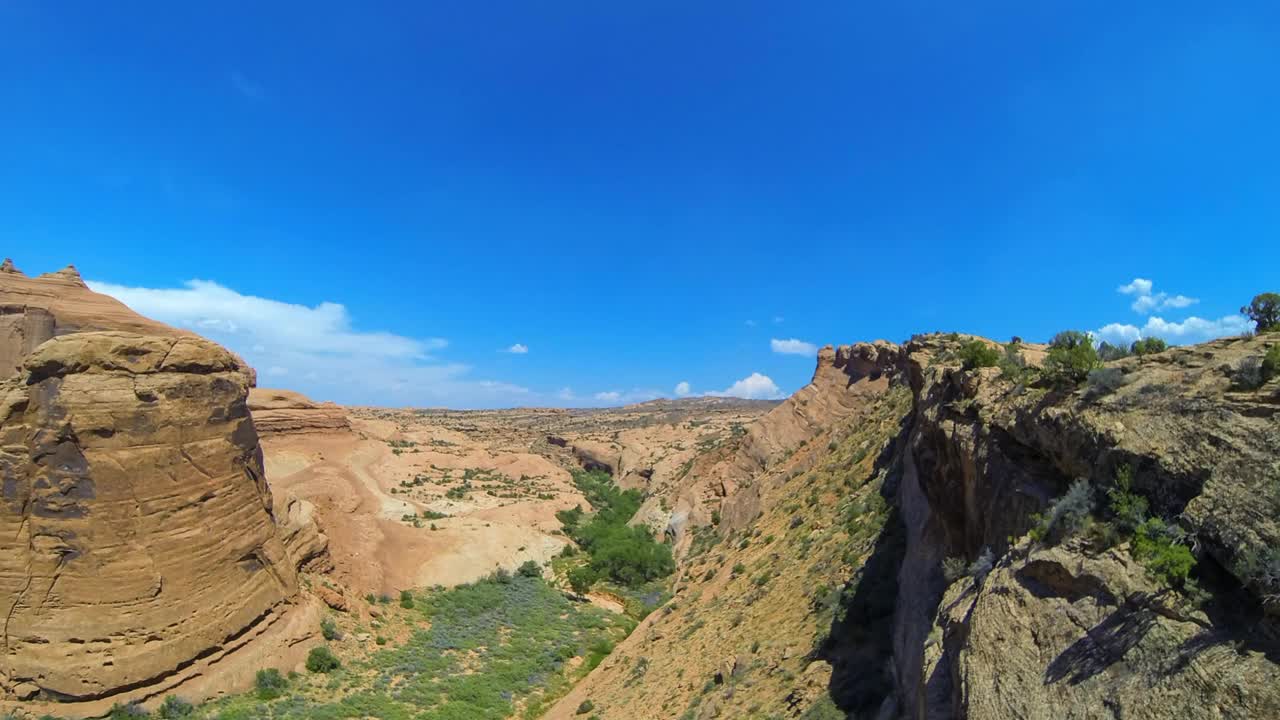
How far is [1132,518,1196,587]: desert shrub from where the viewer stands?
539cm

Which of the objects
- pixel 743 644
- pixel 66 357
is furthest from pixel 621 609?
pixel 66 357

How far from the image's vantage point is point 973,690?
623 centimetres

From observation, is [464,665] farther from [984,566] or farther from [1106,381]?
[1106,381]

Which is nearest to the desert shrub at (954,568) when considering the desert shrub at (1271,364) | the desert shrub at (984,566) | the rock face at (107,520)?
the desert shrub at (984,566)

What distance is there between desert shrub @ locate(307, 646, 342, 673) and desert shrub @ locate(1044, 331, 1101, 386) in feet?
75.6

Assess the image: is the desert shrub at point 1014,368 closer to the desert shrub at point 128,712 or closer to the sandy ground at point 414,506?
the desert shrub at point 128,712

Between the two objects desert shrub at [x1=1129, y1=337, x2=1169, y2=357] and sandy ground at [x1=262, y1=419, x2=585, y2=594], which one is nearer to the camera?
desert shrub at [x1=1129, y1=337, x2=1169, y2=357]

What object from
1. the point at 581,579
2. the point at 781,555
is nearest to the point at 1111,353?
the point at 781,555

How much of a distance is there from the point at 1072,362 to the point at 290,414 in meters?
59.0

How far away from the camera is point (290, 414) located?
52688mm

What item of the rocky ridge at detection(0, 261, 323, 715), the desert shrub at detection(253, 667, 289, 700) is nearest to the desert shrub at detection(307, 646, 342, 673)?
the desert shrub at detection(253, 667, 289, 700)

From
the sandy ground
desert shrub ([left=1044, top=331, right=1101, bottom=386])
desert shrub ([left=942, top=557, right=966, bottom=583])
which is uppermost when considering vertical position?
desert shrub ([left=1044, top=331, right=1101, bottom=386])

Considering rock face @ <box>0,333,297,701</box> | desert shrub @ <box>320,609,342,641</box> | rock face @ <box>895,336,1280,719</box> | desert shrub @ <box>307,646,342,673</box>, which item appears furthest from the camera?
desert shrub @ <box>320,609,342,641</box>

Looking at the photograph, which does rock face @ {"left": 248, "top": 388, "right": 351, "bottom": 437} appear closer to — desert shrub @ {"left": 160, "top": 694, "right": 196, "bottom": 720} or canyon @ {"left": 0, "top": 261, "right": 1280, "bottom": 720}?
canyon @ {"left": 0, "top": 261, "right": 1280, "bottom": 720}
